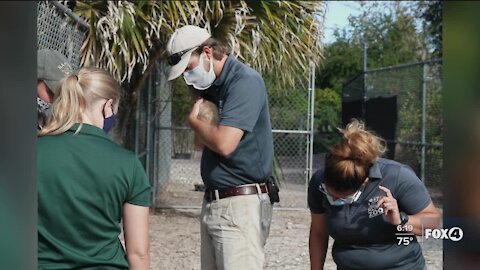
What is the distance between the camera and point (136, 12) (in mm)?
6508

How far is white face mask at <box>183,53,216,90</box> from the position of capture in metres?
2.99

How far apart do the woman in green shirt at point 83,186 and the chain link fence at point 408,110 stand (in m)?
7.32

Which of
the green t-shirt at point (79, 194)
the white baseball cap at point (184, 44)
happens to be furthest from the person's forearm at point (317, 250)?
the green t-shirt at point (79, 194)

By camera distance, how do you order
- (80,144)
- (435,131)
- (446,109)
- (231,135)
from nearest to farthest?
(446,109), (80,144), (231,135), (435,131)

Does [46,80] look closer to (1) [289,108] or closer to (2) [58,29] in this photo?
(2) [58,29]

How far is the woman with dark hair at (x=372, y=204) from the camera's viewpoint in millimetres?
2598

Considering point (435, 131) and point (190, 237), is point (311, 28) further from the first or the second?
point (435, 131)

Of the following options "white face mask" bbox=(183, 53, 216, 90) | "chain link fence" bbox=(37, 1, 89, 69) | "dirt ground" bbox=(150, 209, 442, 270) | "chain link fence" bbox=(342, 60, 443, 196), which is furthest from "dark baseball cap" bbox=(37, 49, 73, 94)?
"chain link fence" bbox=(342, 60, 443, 196)

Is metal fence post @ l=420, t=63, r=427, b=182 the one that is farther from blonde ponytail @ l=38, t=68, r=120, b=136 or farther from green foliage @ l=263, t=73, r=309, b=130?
blonde ponytail @ l=38, t=68, r=120, b=136

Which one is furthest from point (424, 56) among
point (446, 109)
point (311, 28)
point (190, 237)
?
point (446, 109)

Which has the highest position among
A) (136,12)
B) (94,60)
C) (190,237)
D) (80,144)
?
(136,12)

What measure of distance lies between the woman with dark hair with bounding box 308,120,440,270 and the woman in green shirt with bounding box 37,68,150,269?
91 cm

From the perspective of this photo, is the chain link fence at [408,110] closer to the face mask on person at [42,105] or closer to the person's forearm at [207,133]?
the person's forearm at [207,133]

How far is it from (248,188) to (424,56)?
1779 cm
